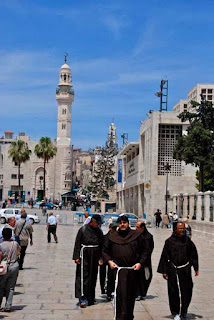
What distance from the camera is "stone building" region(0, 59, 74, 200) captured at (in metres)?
97.4

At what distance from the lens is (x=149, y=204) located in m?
47.8

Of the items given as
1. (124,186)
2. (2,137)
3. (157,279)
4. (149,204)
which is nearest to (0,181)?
(2,137)

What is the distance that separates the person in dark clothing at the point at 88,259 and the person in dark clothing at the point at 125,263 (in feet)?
5.47

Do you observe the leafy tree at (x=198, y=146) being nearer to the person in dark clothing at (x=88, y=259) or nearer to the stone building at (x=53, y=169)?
the person in dark clothing at (x=88, y=259)

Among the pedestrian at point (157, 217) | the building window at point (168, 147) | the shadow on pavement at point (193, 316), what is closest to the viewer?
the shadow on pavement at point (193, 316)

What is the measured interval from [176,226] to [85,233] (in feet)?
5.44

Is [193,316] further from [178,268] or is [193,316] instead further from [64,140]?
[64,140]

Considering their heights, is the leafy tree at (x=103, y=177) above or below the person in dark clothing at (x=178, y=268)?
above

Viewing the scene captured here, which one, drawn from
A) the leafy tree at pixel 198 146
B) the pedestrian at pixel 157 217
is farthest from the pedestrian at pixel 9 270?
the pedestrian at pixel 157 217

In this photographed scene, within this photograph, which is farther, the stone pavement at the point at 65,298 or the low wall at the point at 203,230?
the low wall at the point at 203,230

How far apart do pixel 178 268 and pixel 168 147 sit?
4073 cm

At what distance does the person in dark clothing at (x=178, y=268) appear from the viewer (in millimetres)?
7742

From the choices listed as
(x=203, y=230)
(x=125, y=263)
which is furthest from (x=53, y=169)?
(x=125, y=263)

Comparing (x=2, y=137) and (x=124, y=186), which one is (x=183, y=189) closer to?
(x=124, y=186)
